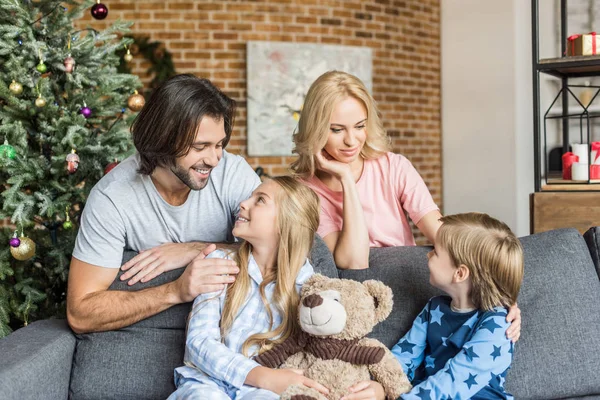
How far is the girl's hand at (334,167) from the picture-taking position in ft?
7.38

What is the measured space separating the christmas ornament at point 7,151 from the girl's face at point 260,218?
47.3 inches

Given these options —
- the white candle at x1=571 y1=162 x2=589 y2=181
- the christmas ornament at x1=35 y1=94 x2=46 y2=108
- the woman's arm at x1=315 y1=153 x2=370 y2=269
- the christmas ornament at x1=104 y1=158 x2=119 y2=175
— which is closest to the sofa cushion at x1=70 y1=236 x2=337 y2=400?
the woman's arm at x1=315 y1=153 x2=370 y2=269

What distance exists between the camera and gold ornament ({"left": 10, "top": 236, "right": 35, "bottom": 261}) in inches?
101

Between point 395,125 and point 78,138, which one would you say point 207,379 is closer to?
point 78,138

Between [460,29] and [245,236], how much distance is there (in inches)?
212

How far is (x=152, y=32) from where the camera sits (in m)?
5.39

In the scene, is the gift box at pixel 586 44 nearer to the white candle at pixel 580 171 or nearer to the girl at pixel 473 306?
the white candle at pixel 580 171

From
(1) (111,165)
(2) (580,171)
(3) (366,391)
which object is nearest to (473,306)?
(3) (366,391)

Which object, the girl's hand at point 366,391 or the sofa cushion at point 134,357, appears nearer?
the girl's hand at point 366,391

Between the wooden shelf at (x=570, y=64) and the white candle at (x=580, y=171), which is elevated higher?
the wooden shelf at (x=570, y=64)

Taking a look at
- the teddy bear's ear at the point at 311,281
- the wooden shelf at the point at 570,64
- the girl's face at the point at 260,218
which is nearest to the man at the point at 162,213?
the girl's face at the point at 260,218

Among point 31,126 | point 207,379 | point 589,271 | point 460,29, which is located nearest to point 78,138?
point 31,126

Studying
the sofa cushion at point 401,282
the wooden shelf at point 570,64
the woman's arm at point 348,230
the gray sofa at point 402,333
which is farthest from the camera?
the wooden shelf at point 570,64

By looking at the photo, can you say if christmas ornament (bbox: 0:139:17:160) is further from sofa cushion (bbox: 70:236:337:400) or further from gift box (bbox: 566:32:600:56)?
gift box (bbox: 566:32:600:56)
